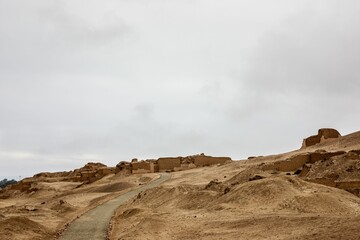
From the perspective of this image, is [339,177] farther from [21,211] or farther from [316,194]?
[21,211]

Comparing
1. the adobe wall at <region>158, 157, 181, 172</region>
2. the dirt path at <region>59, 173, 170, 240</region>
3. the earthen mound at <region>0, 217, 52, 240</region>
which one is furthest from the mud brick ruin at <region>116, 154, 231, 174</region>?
the earthen mound at <region>0, 217, 52, 240</region>

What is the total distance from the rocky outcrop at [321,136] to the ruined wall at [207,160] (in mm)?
13702

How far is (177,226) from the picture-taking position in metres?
16.2

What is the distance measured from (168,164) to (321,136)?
19411 mm

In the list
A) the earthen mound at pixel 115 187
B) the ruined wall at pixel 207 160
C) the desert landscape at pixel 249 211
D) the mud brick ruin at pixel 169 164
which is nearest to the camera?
the desert landscape at pixel 249 211

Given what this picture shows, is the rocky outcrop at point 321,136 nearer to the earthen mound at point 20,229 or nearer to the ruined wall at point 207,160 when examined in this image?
the ruined wall at point 207,160

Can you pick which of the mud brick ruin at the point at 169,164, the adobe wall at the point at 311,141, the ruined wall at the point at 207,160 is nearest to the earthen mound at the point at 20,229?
the adobe wall at the point at 311,141

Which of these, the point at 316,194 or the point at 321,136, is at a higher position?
the point at 321,136

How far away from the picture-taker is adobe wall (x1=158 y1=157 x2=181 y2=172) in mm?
52969

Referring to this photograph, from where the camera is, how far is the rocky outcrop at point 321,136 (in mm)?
41906

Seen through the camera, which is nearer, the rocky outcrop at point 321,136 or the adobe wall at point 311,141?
the rocky outcrop at point 321,136

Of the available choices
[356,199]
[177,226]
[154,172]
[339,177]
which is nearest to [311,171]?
[339,177]

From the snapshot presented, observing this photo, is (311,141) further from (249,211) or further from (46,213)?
(46,213)

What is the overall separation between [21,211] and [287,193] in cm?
1586
